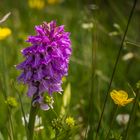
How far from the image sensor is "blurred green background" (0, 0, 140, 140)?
5.95 feet

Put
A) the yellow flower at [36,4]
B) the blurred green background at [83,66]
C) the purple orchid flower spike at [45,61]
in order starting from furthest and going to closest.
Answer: the yellow flower at [36,4]
the blurred green background at [83,66]
the purple orchid flower spike at [45,61]

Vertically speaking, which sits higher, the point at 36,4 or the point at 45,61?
the point at 45,61

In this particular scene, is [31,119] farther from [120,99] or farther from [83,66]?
[83,66]

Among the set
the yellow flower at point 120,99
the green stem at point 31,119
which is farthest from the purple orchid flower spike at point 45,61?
the yellow flower at point 120,99

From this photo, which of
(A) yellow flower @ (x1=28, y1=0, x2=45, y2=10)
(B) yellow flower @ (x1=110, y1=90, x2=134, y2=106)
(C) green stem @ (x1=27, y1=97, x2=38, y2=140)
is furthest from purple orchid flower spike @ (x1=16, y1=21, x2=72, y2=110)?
(A) yellow flower @ (x1=28, y1=0, x2=45, y2=10)

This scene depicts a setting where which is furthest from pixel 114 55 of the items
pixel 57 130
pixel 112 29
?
pixel 57 130

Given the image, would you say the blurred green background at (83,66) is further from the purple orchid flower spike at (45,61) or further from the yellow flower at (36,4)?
the purple orchid flower spike at (45,61)

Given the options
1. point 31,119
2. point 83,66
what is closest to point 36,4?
point 83,66

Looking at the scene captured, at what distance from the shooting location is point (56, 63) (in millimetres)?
1324

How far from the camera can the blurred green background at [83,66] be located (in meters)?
1.81

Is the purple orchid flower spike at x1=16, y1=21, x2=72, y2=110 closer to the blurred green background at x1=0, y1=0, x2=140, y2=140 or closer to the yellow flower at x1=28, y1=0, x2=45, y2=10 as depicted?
the blurred green background at x1=0, y1=0, x2=140, y2=140

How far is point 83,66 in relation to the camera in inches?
115

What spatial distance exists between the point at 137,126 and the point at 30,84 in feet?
3.44

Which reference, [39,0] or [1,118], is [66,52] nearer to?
[1,118]
